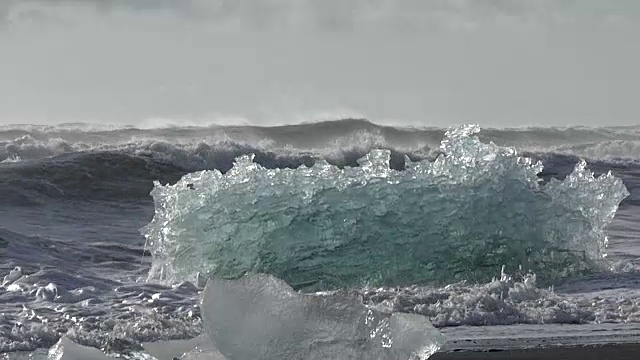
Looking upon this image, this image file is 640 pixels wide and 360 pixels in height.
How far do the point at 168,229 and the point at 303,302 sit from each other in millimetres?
5240

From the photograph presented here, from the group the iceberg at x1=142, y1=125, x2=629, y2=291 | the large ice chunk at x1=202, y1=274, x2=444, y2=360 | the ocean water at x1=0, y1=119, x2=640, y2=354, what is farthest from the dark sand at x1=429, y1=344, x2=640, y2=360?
the iceberg at x1=142, y1=125, x2=629, y2=291

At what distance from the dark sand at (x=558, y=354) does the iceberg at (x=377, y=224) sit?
104 inches

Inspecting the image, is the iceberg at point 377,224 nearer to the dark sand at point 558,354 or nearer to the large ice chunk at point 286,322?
the dark sand at point 558,354

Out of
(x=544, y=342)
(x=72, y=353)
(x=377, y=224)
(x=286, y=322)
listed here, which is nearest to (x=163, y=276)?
(x=377, y=224)

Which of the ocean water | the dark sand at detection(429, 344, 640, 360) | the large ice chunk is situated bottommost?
the ocean water

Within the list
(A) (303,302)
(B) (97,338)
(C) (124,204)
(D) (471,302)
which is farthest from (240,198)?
(C) (124,204)

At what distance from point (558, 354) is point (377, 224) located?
330 cm

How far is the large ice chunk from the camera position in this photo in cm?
369

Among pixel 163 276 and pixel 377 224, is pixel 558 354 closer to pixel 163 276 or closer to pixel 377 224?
pixel 377 224

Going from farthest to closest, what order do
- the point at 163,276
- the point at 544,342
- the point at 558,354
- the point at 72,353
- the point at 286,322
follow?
the point at 163,276 → the point at 544,342 → the point at 558,354 → the point at 72,353 → the point at 286,322

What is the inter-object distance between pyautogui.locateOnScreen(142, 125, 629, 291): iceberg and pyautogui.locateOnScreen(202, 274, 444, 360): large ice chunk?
4.71m

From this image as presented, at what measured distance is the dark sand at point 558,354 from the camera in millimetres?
5695

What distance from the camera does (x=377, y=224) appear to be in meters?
9.00

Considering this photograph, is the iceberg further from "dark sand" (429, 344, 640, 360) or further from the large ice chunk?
the large ice chunk
